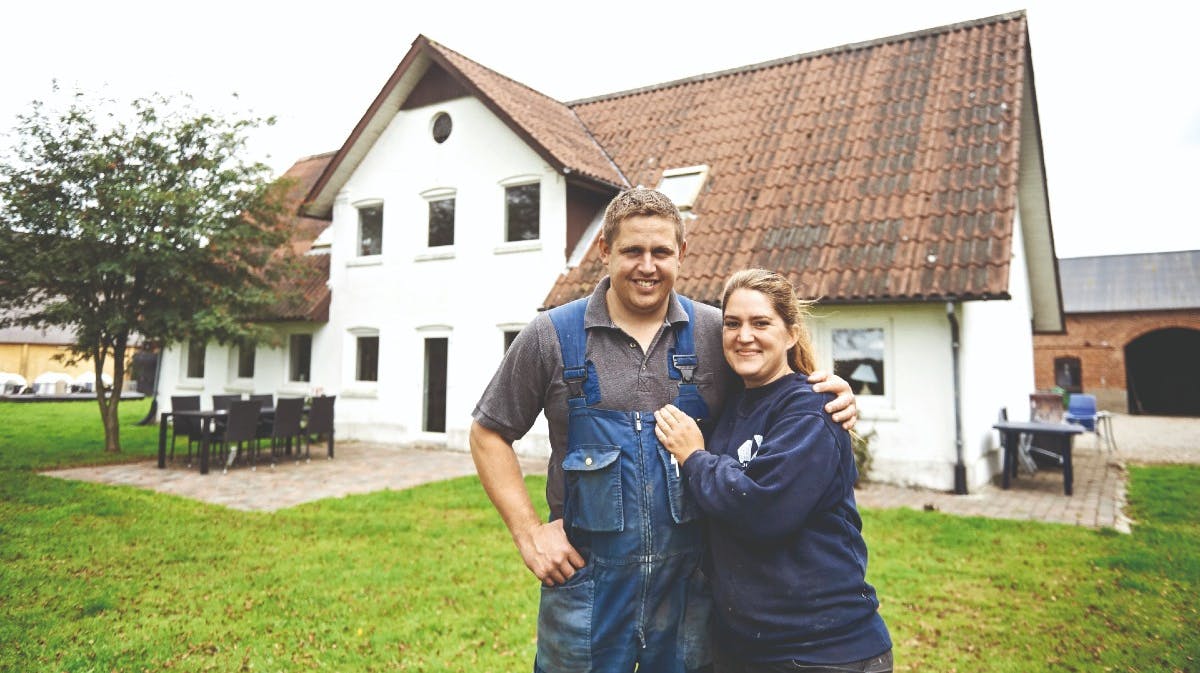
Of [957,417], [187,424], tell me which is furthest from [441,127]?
[957,417]

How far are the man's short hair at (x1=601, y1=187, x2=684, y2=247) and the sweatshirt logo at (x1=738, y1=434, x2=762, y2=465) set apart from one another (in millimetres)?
697

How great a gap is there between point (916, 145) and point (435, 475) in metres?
9.92

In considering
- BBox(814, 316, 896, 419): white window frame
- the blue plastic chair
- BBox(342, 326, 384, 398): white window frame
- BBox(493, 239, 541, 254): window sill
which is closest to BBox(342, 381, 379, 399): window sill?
BBox(342, 326, 384, 398): white window frame

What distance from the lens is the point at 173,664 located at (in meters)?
3.95

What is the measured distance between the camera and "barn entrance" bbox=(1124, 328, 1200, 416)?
29703mm

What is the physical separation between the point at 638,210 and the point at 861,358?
9.07 meters

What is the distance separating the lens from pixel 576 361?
2.15 m

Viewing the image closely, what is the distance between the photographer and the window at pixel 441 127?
1479cm

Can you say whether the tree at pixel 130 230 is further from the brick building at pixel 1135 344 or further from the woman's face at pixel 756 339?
the brick building at pixel 1135 344

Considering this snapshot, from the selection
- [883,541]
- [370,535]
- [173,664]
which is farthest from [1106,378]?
[173,664]

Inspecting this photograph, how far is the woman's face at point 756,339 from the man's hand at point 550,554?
2.54 feet

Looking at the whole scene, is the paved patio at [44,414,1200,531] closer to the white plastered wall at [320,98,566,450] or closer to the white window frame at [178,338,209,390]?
the white plastered wall at [320,98,566,450]

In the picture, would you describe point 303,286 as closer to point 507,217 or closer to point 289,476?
point 507,217

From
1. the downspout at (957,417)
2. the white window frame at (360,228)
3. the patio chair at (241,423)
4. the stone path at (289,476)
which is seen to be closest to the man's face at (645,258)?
the stone path at (289,476)
